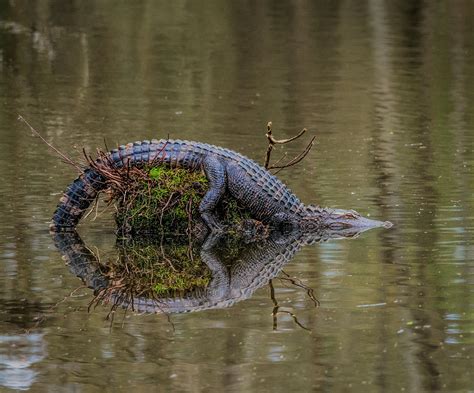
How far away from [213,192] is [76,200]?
4.38 feet

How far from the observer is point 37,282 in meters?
11.1

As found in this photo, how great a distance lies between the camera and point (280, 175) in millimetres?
15797

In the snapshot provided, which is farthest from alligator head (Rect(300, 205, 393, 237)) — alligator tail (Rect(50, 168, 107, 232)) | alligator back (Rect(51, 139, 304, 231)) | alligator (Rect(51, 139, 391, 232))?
alligator tail (Rect(50, 168, 107, 232))

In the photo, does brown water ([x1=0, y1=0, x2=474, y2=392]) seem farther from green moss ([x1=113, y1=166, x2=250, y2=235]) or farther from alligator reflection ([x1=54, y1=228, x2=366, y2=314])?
green moss ([x1=113, y1=166, x2=250, y2=235])

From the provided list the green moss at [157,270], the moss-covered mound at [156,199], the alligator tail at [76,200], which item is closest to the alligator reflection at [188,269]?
the green moss at [157,270]

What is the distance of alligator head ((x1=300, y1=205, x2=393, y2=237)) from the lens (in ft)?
43.1

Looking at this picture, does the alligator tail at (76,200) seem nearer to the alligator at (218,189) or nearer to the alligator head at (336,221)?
the alligator at (218,189)

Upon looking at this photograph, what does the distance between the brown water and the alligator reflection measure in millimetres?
180

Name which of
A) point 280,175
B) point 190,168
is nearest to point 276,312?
point 190,168

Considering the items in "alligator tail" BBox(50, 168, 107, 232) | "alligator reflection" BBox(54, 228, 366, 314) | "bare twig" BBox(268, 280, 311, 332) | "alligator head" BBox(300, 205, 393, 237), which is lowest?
"bare twig" BBox(268, 280, 311, 332)

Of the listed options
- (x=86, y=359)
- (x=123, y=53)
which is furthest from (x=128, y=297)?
(x=123, y=53)

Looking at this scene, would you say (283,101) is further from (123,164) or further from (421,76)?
(123,164)

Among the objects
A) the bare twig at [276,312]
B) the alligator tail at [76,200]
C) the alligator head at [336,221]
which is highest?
the alligator tail at [76,200]

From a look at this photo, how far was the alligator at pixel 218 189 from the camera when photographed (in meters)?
13.0
